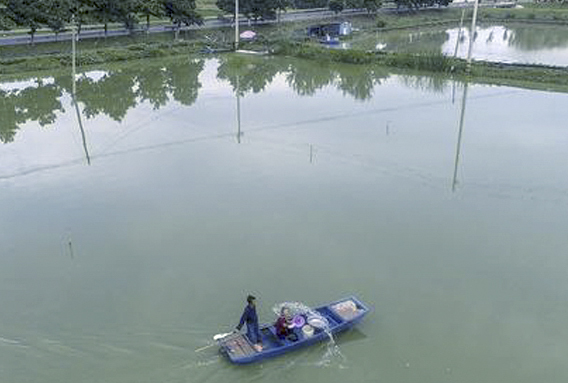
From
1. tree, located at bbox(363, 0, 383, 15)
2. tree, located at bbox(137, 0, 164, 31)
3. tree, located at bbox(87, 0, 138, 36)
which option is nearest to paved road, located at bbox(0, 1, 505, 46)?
tree, located at bbox(87, 0, 138, 36)

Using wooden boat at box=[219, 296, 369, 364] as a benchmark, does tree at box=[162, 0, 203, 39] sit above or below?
above

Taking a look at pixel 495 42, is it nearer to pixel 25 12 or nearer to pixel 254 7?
pixel 254 7

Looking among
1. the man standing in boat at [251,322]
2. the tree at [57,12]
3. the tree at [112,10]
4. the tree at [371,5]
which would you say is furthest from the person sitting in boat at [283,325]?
the tree at [371,5]

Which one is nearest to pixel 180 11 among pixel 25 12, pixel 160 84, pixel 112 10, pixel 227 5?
pixel 112 10

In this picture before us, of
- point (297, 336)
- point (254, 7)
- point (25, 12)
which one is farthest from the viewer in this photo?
point (254, 7)

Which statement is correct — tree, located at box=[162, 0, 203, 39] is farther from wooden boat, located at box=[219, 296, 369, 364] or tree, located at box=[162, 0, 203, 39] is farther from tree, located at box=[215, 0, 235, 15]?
wooden boat, located at box=[219, 296, 369, 364]

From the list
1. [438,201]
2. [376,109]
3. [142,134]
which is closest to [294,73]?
[376,109]

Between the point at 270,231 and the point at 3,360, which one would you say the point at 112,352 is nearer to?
the point at 3,360
